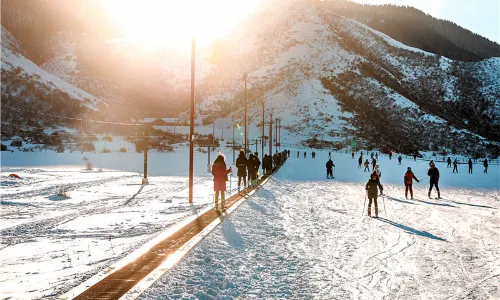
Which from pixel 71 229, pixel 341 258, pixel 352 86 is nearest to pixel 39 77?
pixel 71 229

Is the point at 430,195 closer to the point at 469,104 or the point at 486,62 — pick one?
the point at 469,104

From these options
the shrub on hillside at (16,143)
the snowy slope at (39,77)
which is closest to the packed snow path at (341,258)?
the shrub on hillside at (16,143)

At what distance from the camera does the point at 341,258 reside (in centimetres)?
689

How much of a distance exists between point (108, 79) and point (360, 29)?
383 ft

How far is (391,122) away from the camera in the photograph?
4446 inches

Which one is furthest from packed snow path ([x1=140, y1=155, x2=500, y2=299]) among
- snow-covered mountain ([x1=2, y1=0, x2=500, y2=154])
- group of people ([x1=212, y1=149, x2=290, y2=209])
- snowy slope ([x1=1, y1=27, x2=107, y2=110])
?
snow-covered mountain ([x1=2, y1=0, x2=500, y2=154])

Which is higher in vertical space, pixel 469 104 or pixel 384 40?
pixel 384 40

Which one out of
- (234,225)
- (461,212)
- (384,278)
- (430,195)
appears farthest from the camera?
(430,195)

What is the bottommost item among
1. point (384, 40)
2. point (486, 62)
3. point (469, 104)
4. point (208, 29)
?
point (208, 29)

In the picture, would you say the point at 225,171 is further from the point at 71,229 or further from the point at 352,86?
the point at 352,86

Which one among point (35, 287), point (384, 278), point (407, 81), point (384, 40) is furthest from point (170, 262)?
point (384, 40)

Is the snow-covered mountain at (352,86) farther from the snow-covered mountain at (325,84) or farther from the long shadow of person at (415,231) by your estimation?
the long shadow of person at (415,231)

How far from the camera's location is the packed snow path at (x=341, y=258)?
5.23 m

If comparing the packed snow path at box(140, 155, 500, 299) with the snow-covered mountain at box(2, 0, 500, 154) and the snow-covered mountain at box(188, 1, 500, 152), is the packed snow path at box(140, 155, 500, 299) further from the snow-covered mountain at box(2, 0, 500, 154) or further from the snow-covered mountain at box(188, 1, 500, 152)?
the snow-covered mountain at box(188, 1, 500, 152)
